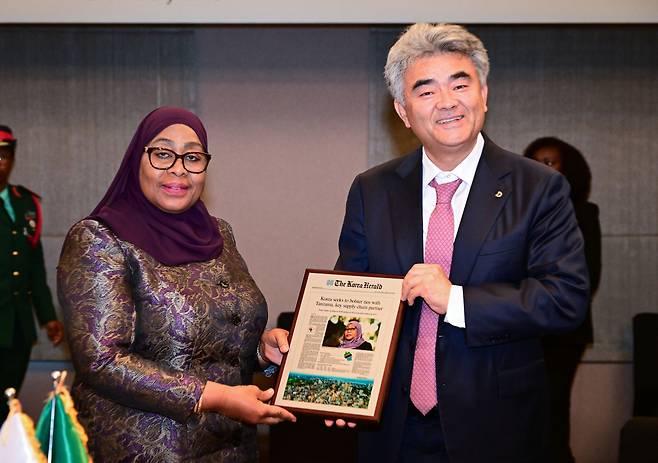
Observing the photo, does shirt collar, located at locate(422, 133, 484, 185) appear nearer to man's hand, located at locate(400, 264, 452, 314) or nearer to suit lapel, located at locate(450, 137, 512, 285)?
suit lapel, located at locate(450, 137, 512, 285)

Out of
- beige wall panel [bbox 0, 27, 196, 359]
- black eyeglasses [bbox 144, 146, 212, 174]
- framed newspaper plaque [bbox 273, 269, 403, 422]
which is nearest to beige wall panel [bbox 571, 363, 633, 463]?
beige wall panel [bbox 0, 27, 196, 359]

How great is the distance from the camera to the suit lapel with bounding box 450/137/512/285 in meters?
2.45

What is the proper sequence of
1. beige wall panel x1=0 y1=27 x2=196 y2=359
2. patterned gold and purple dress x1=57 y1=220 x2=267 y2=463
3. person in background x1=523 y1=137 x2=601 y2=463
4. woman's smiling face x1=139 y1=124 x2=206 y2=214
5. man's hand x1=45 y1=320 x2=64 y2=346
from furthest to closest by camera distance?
1. beige wall panel x1=0 y1=27 x2=196 y2=359
2. man's hand x1=45 y1=320 x2=64 y2=346
3. person in background x1=523 y1=137 x2=601 y2=463
4. woman's smiling face x1=139 y1=124 x2=206 y2=214
5. patterned gold and purple dress x1=57 y1=220 x2=267 y2=463

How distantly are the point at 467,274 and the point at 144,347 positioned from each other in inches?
37.1

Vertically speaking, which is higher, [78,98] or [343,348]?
[78,98]

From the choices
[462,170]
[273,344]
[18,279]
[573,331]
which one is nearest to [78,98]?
[18,279]

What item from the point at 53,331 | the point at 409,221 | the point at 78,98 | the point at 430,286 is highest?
the point at 78,98

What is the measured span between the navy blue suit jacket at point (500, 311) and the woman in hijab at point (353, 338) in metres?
0.11

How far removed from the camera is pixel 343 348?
99.1 inches

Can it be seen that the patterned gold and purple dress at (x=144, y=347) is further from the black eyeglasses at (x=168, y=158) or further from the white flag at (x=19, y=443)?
the white flag at (x=19, y=443)

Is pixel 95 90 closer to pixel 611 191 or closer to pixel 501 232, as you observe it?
pixel 611 191

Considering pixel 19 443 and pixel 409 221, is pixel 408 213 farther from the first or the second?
pixel 19 443

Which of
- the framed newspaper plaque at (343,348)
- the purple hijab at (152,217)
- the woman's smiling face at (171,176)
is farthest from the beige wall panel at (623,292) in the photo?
the woman's smiling face at (171,176)

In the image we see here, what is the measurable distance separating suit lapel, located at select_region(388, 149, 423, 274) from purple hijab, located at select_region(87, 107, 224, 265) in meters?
0.57
